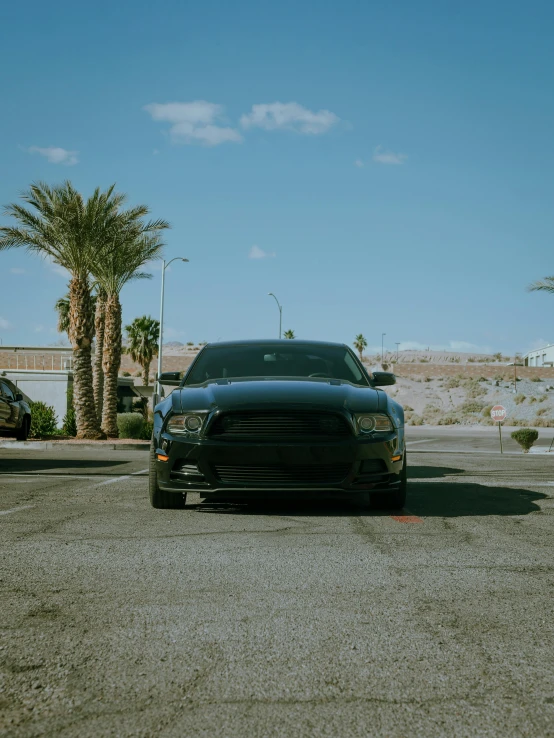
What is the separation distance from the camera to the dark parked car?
71.2 ft

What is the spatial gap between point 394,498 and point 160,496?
2233mm

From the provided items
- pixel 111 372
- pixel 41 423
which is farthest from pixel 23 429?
pixel 111 372

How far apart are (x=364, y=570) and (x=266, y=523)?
2203mm

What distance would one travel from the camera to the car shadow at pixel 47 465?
46.0 feet

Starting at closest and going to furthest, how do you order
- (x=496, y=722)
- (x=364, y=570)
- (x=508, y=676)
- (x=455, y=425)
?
(x=496, y=722) → (x=508, y=676) → (x=364, y=570) → (x=455, y=425)

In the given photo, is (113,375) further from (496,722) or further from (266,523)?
(496,722)

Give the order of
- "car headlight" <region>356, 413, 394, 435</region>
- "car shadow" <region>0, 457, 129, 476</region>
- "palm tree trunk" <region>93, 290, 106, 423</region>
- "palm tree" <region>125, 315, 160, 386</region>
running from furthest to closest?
"palm tree" <region>125, 315, 160, 386</region>
"palm tree trunk" <region>93, 290, 106, 423</region>
"car shadow" <region>0, 457, 129, 476</region>
"car headlight" <region>356, 413, 394, 435</region>

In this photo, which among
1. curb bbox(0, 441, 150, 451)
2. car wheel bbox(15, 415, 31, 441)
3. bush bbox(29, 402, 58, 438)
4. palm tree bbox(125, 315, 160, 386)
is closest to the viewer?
car wheel bbox(15, 415, 31, 441)

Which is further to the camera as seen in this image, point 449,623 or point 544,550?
point 544,550

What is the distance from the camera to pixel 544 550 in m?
6.45

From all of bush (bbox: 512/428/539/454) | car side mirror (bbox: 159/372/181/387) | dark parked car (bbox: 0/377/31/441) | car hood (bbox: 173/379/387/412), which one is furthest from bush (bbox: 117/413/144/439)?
car hood (bbox: 173/379/387/412)

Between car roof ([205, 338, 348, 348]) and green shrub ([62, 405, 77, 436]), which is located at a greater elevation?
car roof ([205, 338, 348, 348])

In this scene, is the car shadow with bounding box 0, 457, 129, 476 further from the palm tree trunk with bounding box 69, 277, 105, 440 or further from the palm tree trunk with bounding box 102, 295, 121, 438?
the palm tree trunk with bounding box 102, 295, 121, 438

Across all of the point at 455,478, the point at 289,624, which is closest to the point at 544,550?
the point at 289,624
